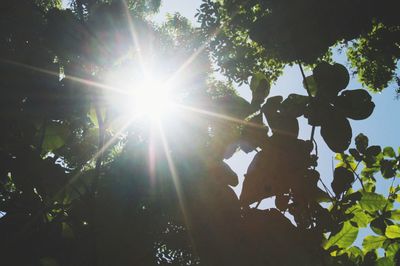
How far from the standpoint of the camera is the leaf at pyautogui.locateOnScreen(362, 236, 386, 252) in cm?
252

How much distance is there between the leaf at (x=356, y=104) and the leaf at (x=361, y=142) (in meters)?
1.42

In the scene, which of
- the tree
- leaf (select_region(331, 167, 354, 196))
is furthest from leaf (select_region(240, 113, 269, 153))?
leaf (select_region(331, 167, 354, 196))

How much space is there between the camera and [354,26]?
146 inches

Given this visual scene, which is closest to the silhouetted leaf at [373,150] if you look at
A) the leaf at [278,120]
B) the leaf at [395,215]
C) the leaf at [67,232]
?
the leaf at [395,215]

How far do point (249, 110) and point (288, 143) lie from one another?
25 cm

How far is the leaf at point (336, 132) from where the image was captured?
1372 millimetres

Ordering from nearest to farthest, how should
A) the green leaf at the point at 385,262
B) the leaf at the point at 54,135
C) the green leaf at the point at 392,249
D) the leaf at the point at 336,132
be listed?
the leaf at the point at 336,132, the green leaf at the point at 385,262, the leaf at the point at 54,135, the green leaf at the point at 392,249

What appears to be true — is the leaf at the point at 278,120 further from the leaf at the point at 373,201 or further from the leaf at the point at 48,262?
the leaf at the point at 48,262

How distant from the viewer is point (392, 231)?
2.45m

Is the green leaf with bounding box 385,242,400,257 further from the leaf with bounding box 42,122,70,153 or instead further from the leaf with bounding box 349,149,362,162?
the leaf with bounding box 42,122,70,153

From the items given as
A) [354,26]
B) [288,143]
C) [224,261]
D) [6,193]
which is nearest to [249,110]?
[288,143]

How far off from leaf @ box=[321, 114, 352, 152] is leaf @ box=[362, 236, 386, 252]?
1625 millimetres

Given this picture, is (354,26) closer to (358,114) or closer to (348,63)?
(358,114)

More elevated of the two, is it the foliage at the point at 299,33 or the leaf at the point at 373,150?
the foliage at the point at 299,33
